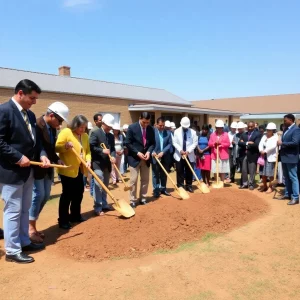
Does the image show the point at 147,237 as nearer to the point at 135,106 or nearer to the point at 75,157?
the point at 75,157

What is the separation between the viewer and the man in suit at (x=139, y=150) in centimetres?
582

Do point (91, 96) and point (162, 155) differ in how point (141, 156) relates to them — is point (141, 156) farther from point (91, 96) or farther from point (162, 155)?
point (91, 96)

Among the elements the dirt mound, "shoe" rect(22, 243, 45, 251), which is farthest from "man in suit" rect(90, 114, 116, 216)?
"shoe" rect(22, 243, 45, 251)

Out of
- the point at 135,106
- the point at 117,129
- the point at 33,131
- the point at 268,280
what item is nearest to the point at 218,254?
the point at 268,280

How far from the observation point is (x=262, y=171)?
7.51 m

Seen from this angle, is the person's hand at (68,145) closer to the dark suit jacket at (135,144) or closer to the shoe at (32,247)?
the shoe at (32,247)

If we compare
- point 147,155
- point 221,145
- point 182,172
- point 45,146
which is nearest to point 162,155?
point 182,172

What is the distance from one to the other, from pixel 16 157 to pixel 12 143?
0.21 m

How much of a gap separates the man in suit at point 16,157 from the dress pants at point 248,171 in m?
5.57

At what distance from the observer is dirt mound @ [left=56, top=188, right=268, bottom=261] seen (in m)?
3.89

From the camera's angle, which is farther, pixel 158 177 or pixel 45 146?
pixel 158 177

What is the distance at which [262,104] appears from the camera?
3878 cm

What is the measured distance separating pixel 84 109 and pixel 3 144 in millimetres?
14880

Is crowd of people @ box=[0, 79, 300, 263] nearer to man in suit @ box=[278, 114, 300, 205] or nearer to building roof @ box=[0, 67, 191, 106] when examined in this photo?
man in suit @ box=[278, 114, 300, 205]
